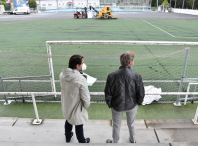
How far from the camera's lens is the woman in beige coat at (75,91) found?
7.06 feet

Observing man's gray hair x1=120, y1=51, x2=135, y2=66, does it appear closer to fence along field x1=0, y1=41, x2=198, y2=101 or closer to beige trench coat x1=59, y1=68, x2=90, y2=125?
beige trench coat x1=59, y1=68, x2=90, y2=125

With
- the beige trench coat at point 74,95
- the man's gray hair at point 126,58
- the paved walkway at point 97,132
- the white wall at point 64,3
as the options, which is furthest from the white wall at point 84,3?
the beige trench coat at point 74,95

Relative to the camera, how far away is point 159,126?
3443 mm

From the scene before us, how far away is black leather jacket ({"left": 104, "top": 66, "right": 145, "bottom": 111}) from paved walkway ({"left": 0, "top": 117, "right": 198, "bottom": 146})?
2.91 feet

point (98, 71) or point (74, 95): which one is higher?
point (74, 95)

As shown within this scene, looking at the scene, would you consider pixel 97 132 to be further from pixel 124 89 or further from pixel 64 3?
pixel 64 3

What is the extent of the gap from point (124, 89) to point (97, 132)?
4.16 feet

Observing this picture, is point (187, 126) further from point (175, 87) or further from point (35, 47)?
point (35, 47)

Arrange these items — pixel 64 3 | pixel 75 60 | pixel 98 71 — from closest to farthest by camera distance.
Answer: pixel 75 60, pixel 98 71, pixel 64 3

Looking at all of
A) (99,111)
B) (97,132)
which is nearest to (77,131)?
(97,132)

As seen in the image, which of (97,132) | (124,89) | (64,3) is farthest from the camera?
(64,3)

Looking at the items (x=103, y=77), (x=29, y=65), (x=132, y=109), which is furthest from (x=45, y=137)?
(x=29, y=65)

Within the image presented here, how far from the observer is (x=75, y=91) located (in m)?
2.21

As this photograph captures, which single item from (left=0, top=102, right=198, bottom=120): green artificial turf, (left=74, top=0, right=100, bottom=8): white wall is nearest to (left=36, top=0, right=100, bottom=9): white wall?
(left=74, top=0, right=100, bottom=8): white wall
